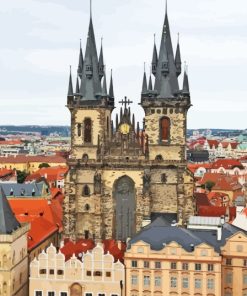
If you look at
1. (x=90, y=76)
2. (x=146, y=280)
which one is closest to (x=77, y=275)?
(x=146, y=280)

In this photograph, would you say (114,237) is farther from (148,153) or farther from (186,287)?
(186,287)

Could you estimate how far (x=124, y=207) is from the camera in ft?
302

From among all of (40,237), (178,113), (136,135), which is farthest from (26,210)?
(178,113)

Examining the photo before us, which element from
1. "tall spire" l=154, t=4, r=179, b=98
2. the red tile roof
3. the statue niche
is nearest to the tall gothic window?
the statue niche

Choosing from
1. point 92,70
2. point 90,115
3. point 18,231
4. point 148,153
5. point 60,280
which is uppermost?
point 92,70

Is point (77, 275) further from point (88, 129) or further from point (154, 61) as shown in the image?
point (154, 61)

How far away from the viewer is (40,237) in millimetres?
84875

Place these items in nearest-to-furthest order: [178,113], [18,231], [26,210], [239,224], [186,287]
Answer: [186,287] < [18,231] < [239,224] < [178,113] < [26,210]

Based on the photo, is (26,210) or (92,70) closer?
(92,70)

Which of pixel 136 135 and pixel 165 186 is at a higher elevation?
pixel 136 135

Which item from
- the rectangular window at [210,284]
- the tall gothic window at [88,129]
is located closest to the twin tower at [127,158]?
the tall gothic window at [88,129]

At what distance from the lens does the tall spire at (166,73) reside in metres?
91.3

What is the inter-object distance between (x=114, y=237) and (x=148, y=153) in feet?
44.2

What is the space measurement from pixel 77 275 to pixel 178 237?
12.4m
